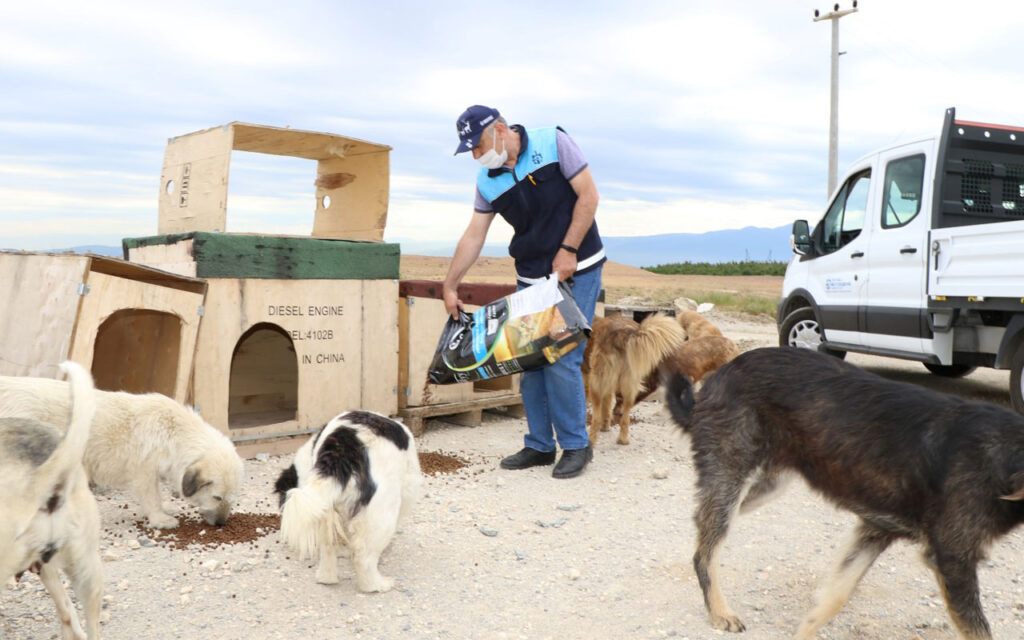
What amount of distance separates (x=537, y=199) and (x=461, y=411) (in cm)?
Result: 229

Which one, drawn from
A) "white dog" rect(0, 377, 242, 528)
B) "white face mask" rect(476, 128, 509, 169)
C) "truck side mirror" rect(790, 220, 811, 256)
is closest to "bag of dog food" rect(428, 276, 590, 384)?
"white face mask" rect(476, 128, 509, 169)

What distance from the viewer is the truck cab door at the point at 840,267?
8484 mm

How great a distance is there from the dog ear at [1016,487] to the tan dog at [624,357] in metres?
3.54

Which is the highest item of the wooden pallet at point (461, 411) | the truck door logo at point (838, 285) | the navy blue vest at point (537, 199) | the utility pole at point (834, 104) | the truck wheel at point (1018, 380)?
the utility pole at point (834, 104)

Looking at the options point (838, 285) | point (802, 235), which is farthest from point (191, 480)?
point (802, 235)

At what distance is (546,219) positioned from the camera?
17.6 feet

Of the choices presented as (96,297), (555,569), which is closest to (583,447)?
(555,569)

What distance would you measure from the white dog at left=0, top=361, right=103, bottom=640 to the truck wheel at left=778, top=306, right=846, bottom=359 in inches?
321

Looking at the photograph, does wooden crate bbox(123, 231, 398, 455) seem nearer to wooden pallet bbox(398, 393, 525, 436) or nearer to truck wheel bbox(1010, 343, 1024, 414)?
wooden pallet bbox(398, 393, 525, 436)

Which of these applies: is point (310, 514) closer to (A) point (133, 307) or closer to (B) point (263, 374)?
(A) point (133, 307)

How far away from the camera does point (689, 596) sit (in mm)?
3564

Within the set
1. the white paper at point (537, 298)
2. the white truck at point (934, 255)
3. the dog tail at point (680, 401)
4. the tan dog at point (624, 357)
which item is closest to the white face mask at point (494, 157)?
the white paper at point (537, 298)

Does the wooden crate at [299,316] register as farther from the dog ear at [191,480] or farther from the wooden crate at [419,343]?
the dog ear at [191,480]

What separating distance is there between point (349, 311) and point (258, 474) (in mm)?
1460
